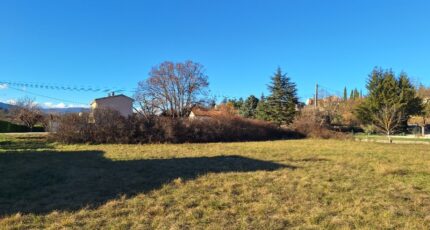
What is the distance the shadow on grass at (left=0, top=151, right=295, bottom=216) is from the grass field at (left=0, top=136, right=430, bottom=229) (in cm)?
2

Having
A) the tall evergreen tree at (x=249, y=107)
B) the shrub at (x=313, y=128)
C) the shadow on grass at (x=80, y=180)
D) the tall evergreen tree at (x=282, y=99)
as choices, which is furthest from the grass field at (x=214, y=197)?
the tall evergreen tree at (x=249, y=107)

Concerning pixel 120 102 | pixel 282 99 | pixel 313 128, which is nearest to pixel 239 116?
pixel 313 128

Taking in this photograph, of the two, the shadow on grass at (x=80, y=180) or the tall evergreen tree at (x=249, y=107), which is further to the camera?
the tall evergreen tree at (x=249, y=107)

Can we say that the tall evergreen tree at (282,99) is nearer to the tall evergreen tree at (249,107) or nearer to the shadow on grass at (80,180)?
the tall evergreen tree at (249,107)

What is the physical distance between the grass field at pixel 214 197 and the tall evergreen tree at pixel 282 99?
29244 mm

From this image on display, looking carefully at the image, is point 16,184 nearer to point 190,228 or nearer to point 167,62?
point 190,228

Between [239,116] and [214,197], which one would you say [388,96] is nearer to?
[239,116]

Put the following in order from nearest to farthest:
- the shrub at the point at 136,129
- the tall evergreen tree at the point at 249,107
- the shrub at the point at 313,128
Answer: the shrub at the point at 136,129, the shrub at the point at 313,128, the tall evergreen tree at the point at 249,107

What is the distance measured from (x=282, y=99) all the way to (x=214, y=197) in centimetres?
3442

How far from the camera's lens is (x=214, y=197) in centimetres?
549

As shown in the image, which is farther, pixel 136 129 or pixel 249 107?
pixel 249 107

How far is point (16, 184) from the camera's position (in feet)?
21.6

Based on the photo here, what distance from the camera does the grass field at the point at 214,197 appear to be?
13.6 ft

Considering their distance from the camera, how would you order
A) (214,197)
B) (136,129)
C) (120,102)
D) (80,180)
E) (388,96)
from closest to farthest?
(214,197), (80,180), (136,129), (388,96), (120,102)
